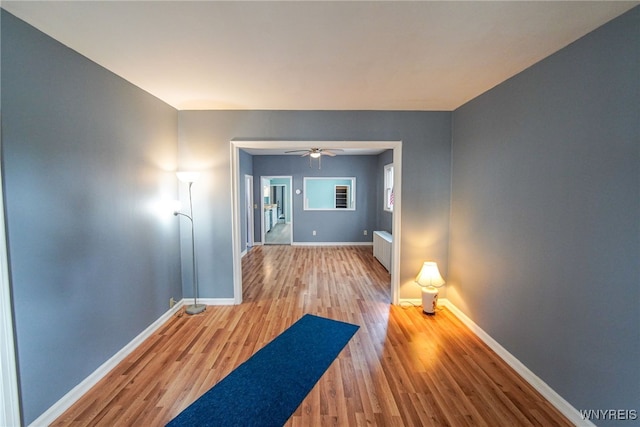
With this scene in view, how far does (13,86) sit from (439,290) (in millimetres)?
4356

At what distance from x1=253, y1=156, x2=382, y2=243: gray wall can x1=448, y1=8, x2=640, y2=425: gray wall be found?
4.73 m

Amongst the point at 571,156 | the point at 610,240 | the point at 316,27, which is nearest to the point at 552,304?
the point at 610,240

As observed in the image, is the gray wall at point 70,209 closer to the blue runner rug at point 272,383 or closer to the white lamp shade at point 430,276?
the blue runner rug at point 272,383

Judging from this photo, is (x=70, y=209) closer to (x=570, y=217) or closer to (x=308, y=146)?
(x=308, y=146)

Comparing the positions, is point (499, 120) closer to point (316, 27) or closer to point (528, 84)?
point (528, 84)

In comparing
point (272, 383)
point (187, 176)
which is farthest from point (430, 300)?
point (187, 176)

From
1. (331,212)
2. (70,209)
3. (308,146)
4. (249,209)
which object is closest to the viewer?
(70,209)

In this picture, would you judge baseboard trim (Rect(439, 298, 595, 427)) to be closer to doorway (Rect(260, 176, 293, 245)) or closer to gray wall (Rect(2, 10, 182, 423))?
gray wall (Rect(2, 10, 182, 423))

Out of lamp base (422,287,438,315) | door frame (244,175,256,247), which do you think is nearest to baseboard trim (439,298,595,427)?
lamp base (422,287,438,315)

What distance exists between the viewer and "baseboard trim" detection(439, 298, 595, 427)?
1751 millimetres

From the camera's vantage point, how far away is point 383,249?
5516 millimetres

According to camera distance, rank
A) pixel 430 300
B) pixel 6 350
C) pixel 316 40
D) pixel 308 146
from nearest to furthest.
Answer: pixel 6 350 < pixel 316 40 < pixel 430 300 < pixel 308 146

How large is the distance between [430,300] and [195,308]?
9.76ft

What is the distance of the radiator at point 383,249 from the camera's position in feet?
17.0
